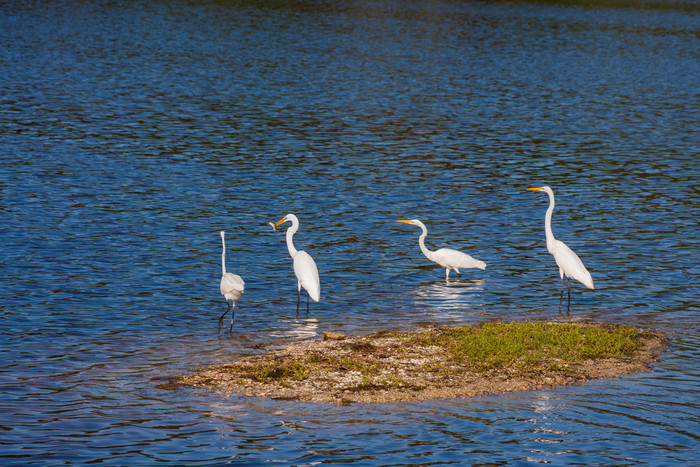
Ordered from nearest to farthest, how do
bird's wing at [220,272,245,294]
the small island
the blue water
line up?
the blue water, the small island, bird's wing at [220,272,245,294]

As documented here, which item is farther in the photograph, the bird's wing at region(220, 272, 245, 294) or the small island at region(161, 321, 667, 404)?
the bird's wing at region(220, 272, 245, 294)

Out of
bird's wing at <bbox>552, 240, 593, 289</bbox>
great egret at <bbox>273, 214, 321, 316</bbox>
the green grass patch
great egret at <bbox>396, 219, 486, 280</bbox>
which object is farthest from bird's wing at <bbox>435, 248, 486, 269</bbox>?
the green grass patch

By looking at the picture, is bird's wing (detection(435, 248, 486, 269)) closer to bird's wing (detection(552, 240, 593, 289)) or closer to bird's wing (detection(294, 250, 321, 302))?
bird's wing (detection(552, 240, 593, 289))

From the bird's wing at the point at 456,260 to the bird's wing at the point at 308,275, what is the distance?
4.16 m

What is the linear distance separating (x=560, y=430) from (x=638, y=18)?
97.7 m

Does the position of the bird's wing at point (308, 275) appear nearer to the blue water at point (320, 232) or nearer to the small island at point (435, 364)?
the blue water at point (320, 232)

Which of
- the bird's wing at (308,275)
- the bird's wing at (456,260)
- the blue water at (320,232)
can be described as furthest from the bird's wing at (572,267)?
the bird's wing at (308,275)

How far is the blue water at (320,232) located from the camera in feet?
42.3

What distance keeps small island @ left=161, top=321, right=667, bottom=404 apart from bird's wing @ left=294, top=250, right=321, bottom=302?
2.24 meters

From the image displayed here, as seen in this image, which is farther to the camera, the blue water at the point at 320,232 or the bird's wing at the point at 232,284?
the bird's wing at the point at 232,284

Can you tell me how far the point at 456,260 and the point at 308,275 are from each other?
4.54m

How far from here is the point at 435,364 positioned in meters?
15.2

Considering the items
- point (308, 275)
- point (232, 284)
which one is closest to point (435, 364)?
point (232, 284)

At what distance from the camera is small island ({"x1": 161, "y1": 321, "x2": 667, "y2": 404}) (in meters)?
14.2
